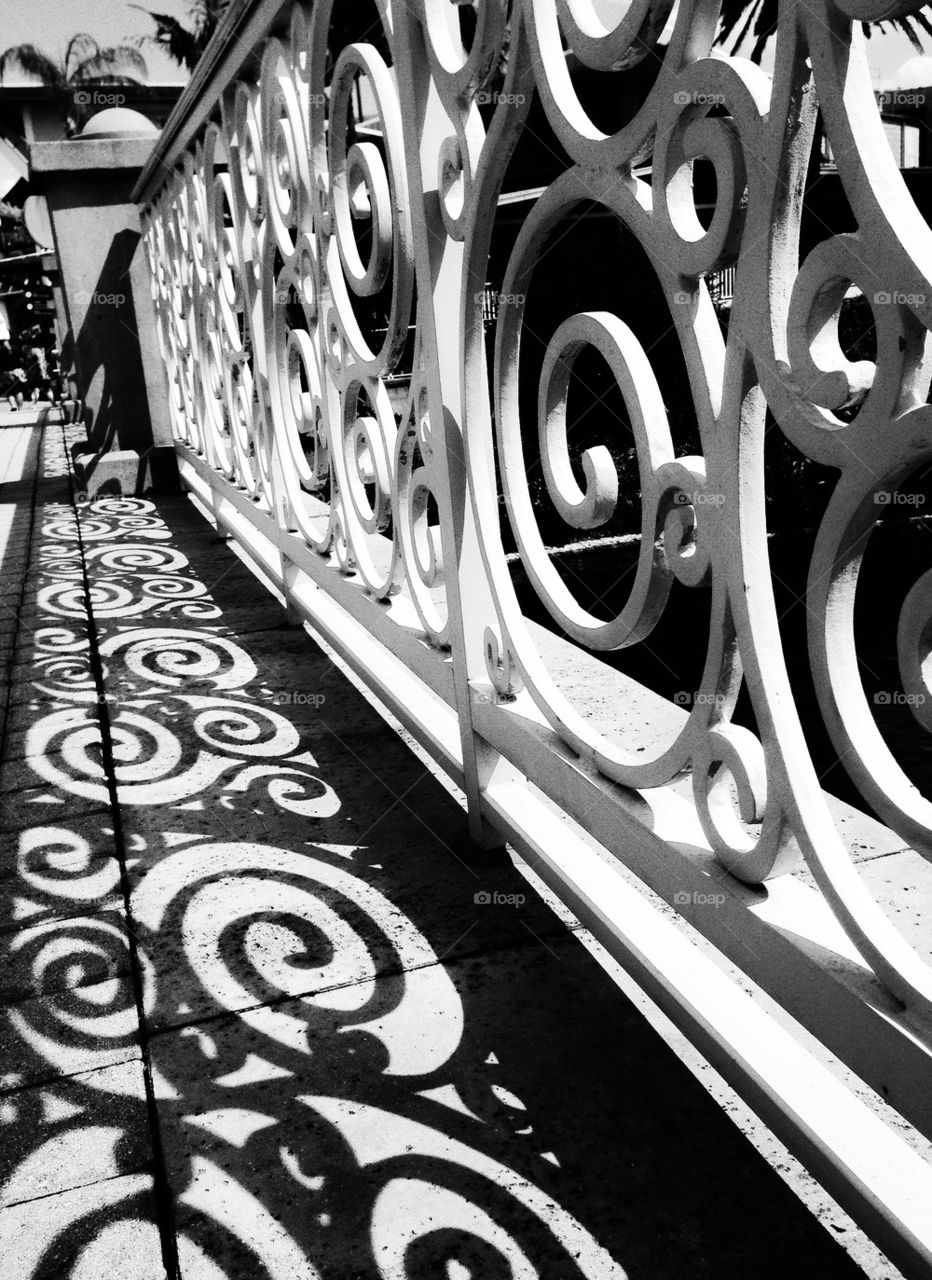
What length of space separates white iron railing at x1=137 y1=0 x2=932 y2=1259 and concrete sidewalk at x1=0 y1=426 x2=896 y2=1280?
0.17 m

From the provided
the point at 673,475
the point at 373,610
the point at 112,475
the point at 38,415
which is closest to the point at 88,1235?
the point at 673,475

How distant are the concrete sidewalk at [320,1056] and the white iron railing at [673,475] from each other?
0.57 ft

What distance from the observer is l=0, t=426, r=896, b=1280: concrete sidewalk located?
1.30m

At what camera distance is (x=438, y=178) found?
181cm

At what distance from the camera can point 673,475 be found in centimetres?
120

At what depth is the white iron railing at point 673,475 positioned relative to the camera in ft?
2.91

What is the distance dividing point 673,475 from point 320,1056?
103 centimetres

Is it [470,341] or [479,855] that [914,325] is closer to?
[470,341]

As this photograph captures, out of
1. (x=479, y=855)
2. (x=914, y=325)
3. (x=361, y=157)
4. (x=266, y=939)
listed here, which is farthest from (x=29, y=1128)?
(x=361, y=157)

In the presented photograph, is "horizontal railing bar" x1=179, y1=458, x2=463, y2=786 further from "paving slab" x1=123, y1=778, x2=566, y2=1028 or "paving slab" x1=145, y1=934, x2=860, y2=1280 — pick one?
"paving slab" x1=145, y1=934, x2=860, y2=1280

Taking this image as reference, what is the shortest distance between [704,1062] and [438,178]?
148 centimetres

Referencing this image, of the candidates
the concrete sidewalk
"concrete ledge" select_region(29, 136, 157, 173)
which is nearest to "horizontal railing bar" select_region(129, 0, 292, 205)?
"concrete ledge" select_region(29, 136, 157, 173)

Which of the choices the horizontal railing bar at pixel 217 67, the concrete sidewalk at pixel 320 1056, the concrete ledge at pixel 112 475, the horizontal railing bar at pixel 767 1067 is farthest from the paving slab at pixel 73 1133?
the concrete ledge at pixel 112 475

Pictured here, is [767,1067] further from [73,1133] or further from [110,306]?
[110,306]
